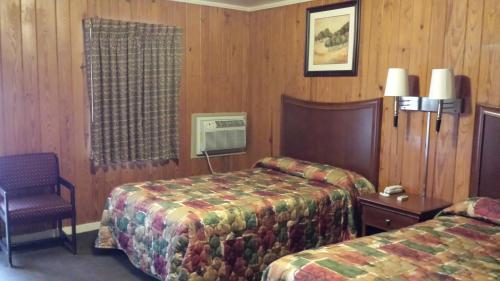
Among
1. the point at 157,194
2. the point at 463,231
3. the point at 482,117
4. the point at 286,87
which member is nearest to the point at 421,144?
the point at 482,117

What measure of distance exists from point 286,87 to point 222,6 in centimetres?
110

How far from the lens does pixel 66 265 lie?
340cm

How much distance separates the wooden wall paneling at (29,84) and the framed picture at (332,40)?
2404 mm

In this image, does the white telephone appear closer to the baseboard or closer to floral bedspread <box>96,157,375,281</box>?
floral bedspread <box>96,157,375,281</box>

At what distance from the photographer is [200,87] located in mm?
4781

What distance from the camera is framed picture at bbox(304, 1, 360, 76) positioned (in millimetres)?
3984

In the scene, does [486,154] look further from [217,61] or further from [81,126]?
[81,126]

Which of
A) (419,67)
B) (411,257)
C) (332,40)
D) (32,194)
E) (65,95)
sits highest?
(332,40)

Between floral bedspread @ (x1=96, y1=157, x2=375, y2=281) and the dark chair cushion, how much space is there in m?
0.33

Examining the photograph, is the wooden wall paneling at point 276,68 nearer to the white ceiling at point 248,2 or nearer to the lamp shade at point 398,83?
the white ceiling at point 248,2

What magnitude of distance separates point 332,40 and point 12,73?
8.92 feet

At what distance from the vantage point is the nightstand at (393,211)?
10.2 ft

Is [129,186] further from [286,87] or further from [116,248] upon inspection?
[286,87]

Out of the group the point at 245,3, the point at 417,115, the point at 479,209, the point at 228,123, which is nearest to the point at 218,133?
the point at 228,123
